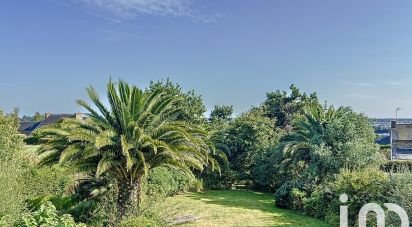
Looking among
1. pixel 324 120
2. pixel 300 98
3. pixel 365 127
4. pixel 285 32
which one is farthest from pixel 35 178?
pixel 300 98

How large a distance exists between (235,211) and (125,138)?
23.3 ft

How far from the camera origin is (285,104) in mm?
35562

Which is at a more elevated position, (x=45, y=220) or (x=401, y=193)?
(x=401, y=193)

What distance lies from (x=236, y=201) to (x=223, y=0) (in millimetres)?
10505

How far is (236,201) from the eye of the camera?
1916 cm

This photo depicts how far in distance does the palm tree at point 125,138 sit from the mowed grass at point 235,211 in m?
2.01

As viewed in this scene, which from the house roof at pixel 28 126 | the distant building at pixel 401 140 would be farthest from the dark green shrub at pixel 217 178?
the house roof at pixel 28 126

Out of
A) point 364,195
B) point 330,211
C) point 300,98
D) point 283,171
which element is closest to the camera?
point 364,195

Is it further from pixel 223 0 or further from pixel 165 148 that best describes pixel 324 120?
pixel 165 148

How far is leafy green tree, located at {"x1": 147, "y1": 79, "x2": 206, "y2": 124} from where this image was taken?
25.1 metres

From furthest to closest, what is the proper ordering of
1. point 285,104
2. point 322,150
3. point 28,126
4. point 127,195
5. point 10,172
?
1. point 28,126
2. point 285,104
3. point 322,150
4. point 127,195
5. point 10,172

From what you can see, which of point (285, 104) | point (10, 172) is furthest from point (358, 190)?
point (285, 104)

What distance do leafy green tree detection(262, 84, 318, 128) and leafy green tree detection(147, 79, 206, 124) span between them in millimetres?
11021

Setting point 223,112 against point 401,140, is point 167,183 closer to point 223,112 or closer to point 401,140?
point 223,112
